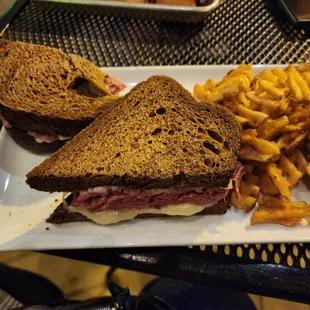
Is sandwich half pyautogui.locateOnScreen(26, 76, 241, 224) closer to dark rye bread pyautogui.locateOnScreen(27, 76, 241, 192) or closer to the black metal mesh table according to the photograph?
dark rye bread pyautogui.locateOnScreen(27, 76, 241, 192)

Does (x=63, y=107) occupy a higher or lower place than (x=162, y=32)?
higher

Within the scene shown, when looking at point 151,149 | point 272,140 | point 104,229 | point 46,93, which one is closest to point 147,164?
point 151,149

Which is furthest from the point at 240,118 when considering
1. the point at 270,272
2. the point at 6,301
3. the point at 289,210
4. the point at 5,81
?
the point at 6,301

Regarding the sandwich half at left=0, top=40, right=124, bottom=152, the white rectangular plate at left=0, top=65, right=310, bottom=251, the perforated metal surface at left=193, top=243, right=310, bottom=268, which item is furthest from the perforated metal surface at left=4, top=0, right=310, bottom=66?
the perforated metal surface at left=193, top=243, right=310, bottom=268

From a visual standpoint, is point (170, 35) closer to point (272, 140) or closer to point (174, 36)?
point (174, 36)

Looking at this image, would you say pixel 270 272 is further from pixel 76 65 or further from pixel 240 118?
pixel 76 65

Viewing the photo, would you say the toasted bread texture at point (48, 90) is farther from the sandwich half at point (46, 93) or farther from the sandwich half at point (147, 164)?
the sandwich half at point (147, 164)
